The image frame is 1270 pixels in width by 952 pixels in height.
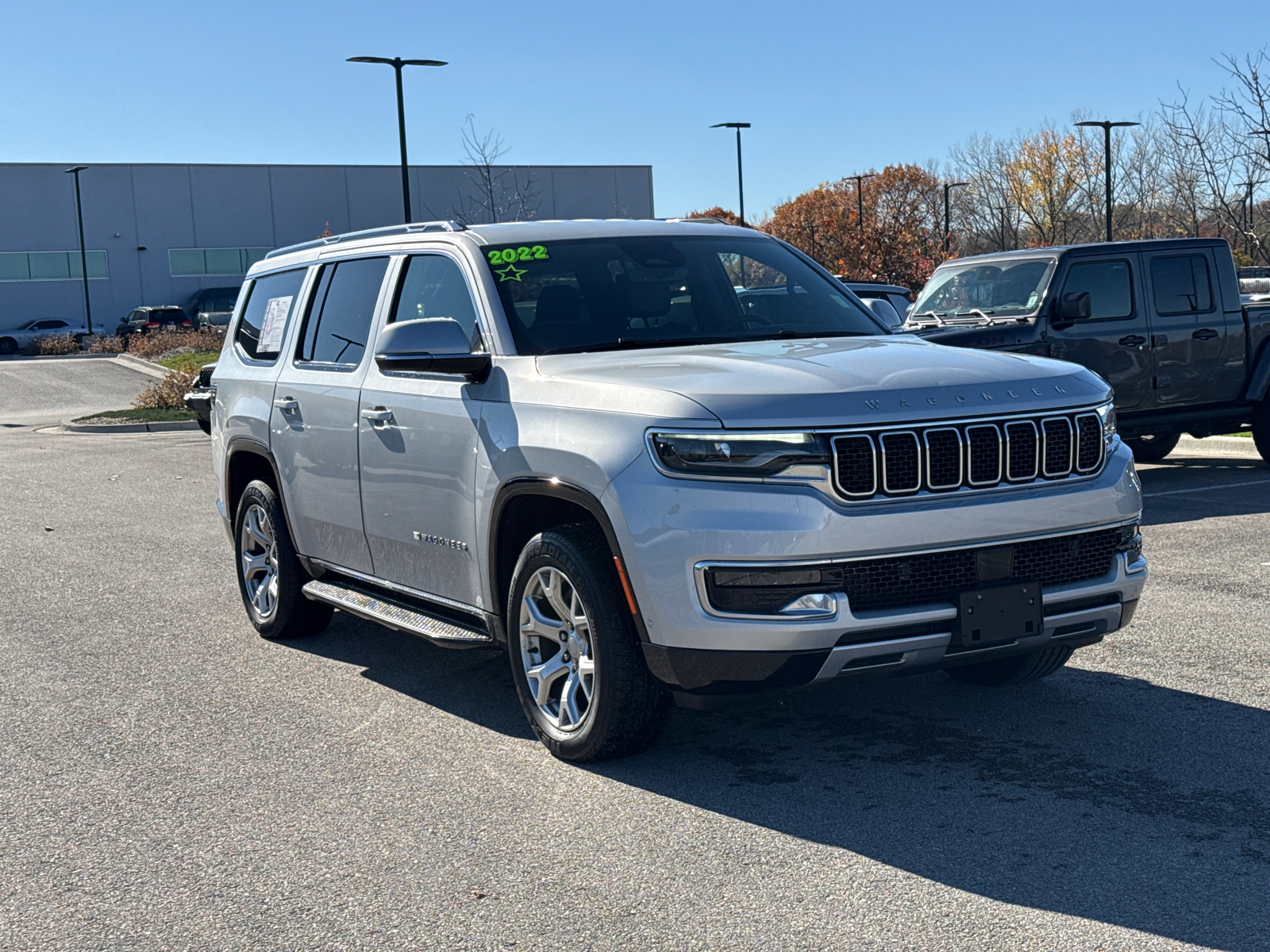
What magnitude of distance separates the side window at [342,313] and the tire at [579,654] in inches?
70.2

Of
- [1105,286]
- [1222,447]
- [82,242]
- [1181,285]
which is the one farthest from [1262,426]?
[82,242]

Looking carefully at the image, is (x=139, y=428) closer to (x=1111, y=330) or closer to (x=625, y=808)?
(x=1111, y=330)

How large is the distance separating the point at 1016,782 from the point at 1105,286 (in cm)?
865

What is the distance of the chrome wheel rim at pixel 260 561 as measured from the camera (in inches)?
293

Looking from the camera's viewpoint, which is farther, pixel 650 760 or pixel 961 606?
pixel 650 760

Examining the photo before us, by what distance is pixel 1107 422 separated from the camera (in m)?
5.17

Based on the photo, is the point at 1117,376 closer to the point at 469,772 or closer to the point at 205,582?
the point at 205,582

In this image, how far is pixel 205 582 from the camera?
9.23 metres

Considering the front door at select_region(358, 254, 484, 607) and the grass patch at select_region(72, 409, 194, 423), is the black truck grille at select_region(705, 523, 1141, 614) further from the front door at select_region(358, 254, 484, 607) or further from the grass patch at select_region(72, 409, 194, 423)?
the grass patch at select_region(72, 409, 194, 423)

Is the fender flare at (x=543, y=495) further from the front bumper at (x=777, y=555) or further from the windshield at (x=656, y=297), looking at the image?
the windshield at (x=656, y=297)

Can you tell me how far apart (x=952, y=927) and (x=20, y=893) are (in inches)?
104

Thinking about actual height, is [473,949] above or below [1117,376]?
below

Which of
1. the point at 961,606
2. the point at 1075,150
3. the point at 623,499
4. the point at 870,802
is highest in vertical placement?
the point at 1075,150

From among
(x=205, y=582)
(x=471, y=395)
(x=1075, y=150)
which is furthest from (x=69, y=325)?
(x=471, y=395)
